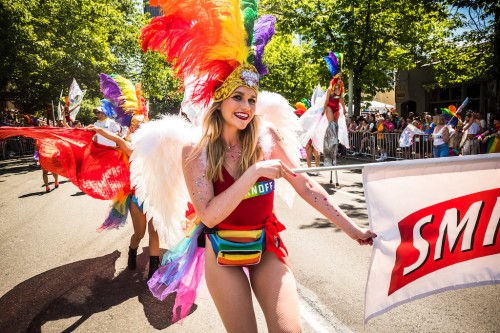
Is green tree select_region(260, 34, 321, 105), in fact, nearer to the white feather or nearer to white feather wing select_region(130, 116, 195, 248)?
the white feather

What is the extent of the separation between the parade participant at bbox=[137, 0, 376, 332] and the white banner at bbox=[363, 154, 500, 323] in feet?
0.63

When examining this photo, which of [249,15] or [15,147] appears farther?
[15,147]

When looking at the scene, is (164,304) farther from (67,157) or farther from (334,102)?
(334,102)

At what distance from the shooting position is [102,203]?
909 centimetres

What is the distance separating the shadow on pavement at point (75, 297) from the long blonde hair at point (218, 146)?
6.17 ft

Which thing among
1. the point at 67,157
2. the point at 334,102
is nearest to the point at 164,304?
the point at 67,157

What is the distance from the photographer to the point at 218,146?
230cm

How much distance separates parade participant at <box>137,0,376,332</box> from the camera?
2059 mm

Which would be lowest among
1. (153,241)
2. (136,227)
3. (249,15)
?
(153,241)

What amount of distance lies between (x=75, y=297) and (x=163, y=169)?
222cm

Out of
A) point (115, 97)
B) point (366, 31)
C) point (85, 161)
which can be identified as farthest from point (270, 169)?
point (366, 31)

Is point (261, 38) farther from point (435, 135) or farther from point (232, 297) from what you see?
point (435, 135)

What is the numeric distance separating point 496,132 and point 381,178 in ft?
33.2

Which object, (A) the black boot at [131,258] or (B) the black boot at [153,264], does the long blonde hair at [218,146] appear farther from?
(A) the black boot at [131,258]
